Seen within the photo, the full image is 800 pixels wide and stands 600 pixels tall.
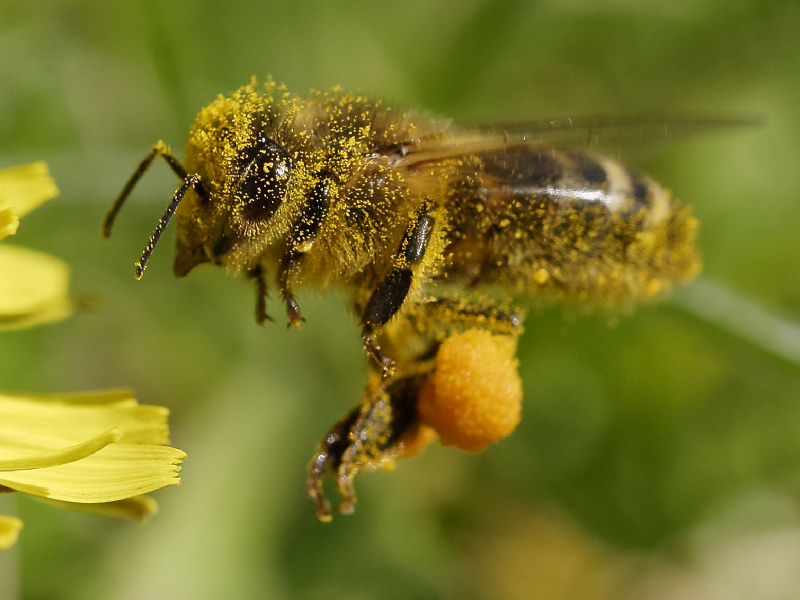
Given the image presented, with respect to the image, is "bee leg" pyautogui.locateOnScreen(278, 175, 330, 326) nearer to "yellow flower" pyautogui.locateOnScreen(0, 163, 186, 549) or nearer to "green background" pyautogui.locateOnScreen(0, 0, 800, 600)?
"yellow flower" pyautogui.locateOnScreen(0, 163, 186, 549)

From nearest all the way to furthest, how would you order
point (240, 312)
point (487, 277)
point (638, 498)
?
point (487, 277), point (638, 498), point (240, 312)

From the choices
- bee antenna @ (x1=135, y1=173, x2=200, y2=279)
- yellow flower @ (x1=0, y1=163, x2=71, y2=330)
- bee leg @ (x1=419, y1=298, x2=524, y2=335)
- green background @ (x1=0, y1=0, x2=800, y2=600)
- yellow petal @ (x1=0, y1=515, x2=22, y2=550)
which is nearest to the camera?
yellow petal @ (x1=0, y1=515, x2=22, y2=550)

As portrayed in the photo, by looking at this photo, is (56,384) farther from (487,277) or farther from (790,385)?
(790,385)

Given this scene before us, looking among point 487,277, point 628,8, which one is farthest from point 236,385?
point 628,8

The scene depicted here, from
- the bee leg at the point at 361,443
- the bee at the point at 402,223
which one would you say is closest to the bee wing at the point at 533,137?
the bee at the point at 402,223

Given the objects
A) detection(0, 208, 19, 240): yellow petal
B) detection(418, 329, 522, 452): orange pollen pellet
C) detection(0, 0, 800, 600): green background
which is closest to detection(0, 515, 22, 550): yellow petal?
detection(0, 208, 19, 240): yellow petal

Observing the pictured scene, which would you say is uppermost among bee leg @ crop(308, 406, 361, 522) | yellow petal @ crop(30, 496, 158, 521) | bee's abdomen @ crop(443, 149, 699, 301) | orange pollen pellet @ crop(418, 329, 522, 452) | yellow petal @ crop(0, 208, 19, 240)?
bee's abdomen @ crop(443, 149, 699, 301)
